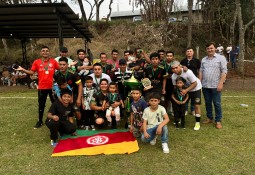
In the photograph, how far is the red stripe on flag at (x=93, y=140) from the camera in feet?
14.9

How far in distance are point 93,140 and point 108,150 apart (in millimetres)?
563

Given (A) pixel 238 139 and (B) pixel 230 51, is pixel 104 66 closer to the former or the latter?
(A) pixel 238 139

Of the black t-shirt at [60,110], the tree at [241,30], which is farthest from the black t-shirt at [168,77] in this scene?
the tree at [241,30]

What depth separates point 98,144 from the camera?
4.62 meters

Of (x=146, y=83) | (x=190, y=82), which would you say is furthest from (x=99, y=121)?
(x=190, y=82)

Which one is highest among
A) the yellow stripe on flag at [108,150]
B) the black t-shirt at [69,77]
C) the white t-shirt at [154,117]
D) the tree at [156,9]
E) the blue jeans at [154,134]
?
the tree at [156,9]

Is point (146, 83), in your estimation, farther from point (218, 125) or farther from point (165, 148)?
point (218, 125)

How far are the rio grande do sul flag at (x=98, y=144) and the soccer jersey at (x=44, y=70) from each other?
130 cm

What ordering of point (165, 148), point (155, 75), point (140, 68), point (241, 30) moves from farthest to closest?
point (241, 30)
point (140, 68)
point (155, 75)
point (165, 148)

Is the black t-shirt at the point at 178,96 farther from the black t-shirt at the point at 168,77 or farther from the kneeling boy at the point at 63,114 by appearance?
the kneeling boy at the point at 63,114

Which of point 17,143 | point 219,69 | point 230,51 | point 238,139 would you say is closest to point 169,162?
point 238,139

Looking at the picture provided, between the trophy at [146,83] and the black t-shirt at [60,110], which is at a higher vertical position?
the trophy at [146,83]

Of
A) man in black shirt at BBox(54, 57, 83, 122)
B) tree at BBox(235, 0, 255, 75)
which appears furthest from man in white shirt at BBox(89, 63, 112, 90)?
tree at BBox(235, 0, 255, 75)

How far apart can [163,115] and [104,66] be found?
2.19 m
